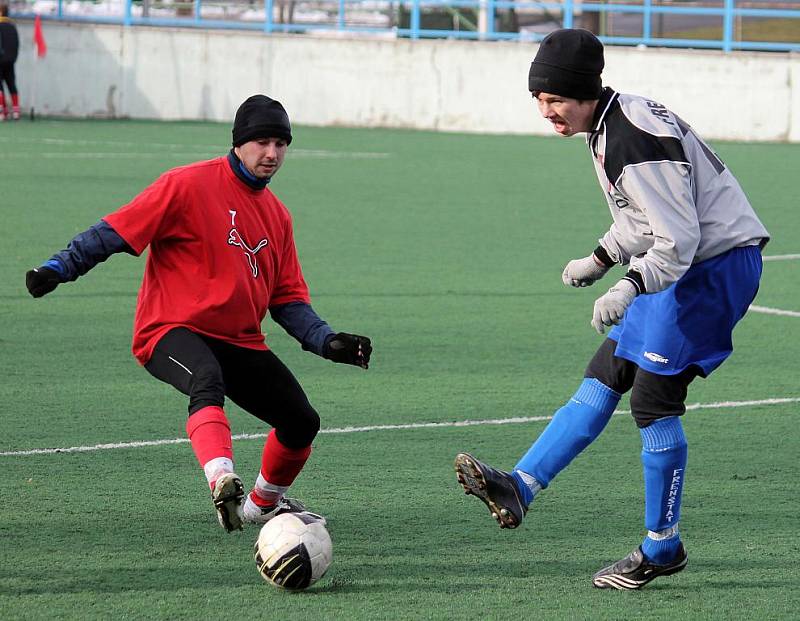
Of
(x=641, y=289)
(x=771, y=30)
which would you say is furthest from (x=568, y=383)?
(x=771, y=30)

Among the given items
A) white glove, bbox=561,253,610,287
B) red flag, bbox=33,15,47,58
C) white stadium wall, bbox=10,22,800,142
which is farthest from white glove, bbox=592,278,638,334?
red flag, bbox=33,15,47,58

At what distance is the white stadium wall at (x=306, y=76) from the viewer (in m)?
25.7

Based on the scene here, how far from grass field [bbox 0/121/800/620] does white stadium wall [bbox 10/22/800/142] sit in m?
12.3

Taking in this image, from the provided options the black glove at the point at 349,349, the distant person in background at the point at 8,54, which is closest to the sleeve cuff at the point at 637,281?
the black glove at the point at 349,349

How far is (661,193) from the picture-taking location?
4328mm

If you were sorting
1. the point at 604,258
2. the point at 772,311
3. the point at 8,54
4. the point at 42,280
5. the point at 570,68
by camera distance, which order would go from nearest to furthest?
the point at 570,68
the point at 42,280
the point at 604,258
the point at 772,311
the point at 8,54

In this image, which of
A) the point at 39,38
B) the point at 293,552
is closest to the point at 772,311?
the point at 293,552

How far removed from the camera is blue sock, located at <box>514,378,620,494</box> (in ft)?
16.0

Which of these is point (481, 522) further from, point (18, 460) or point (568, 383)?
point (568, 383)

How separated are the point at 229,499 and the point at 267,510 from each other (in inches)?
40.4

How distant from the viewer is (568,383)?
25.6 ft

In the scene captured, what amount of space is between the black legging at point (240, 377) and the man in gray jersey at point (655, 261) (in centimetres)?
70

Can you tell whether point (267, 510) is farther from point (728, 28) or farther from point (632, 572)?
point (728, 28)

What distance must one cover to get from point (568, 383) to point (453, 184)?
32.9 feet
